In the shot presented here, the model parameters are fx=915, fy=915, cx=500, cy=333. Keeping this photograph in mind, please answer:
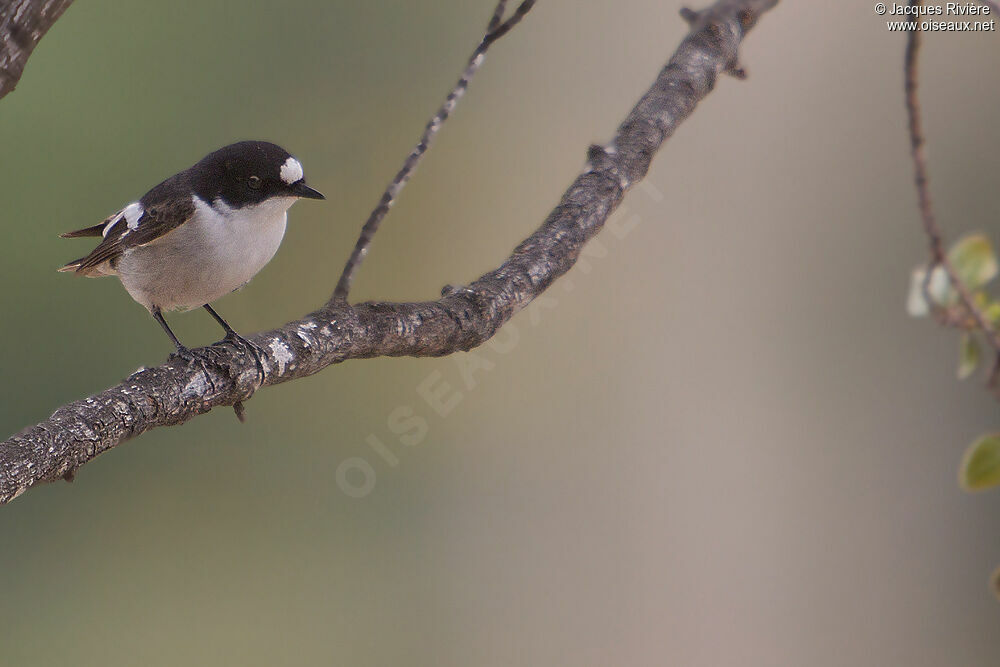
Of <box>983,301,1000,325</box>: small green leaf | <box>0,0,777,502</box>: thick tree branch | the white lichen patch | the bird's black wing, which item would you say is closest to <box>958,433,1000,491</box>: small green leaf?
<box>983,301,1000,325</box>: small green leaf

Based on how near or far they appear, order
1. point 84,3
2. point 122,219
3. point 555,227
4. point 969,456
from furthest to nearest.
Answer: point 84,3, point 122,219, point 555,227, point 969,456

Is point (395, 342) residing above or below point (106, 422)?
above

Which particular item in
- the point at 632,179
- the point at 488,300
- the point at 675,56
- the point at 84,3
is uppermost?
the point at 84,3

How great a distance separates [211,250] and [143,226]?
90 mm

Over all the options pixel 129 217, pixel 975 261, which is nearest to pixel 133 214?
pixel 129 217

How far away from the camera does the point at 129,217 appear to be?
936 mm

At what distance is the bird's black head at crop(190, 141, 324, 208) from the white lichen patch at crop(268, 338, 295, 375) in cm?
22

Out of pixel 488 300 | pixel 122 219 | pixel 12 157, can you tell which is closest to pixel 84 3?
pixel 12 157

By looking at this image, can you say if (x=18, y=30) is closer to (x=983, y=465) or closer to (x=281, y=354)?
(x=281, y=354)

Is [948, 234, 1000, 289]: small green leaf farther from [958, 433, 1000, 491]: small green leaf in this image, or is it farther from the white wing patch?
the white wing patch

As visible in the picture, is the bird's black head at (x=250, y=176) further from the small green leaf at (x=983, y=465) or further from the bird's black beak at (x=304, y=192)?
the small green leaf at (x=983, y=465)

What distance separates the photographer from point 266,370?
65cm

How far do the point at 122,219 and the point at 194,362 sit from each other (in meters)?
0.40

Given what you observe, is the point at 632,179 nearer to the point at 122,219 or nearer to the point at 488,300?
the point at 488,300
